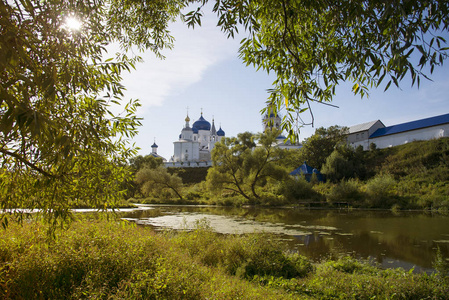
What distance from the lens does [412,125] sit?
41062 millimetres

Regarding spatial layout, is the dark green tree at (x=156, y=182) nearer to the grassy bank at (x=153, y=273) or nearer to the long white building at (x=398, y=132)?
the grassy bank at (x=153, y=273)

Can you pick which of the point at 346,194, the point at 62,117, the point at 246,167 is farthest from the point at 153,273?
Answer: the point at 246,167

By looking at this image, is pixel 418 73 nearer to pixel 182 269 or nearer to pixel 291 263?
pixel 182 269

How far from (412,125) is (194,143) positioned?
A: 140 feet

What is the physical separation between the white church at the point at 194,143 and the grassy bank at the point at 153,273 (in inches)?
2173

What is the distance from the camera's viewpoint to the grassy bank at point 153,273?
3.50 m

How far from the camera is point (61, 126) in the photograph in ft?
8.55

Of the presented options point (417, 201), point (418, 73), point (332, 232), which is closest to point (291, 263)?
point (418, 73)

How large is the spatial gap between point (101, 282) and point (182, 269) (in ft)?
3.75

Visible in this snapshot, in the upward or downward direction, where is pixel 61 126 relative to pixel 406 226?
upward

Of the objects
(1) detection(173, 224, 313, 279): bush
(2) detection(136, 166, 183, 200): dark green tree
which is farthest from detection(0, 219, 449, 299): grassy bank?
(2) detection(136, 166, 183, 200): dark green tree

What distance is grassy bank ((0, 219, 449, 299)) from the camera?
11.5 ft

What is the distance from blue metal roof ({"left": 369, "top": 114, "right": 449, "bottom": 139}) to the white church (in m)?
31.7

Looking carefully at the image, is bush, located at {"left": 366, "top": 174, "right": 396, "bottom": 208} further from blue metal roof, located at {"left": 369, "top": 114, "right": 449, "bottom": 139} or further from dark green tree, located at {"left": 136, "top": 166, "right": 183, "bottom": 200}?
blue metal roof, located at {"left": 369, "top": 114, "right": 449, "bottom": 139}
